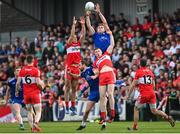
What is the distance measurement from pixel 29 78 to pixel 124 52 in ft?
46.6

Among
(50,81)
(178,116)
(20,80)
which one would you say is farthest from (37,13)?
(20,80)

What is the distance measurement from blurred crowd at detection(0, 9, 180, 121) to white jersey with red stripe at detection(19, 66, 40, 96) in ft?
34.3

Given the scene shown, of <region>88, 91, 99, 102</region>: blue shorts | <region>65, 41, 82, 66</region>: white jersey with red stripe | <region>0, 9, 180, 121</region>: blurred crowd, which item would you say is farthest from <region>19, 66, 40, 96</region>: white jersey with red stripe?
<region>0, 9, 180, 121</region>: blurred crowd

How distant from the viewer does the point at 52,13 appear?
49688 mm

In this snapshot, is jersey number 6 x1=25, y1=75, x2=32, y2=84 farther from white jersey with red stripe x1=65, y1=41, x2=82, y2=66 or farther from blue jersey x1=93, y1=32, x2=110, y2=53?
white jersey with red stripe x1=65, y1=41, x2=82, y2=66

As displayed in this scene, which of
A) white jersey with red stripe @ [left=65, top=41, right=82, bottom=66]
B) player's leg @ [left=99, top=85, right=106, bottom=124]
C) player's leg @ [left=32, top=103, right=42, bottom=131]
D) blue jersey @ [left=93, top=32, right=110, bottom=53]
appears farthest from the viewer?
white jersey with red stripe @ [left=65, top=41, right=82, bottom=66]

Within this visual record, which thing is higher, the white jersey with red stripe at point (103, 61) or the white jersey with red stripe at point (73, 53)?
the white jersey with red stripe at point (73, 53)

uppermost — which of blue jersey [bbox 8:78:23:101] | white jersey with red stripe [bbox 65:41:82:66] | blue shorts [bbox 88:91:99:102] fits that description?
white jersey with red stripe [bbox 65:41:82:66]

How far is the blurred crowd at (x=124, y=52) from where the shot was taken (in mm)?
35812

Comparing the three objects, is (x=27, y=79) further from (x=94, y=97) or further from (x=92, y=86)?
(x=94, y=97)

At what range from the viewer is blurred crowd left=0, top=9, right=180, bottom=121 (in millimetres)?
35812

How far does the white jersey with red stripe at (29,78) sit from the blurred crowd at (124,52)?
10443 mm

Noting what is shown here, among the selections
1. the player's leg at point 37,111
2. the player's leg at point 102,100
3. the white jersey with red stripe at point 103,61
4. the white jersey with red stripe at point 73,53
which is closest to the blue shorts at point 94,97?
the player's leg at point 102,100

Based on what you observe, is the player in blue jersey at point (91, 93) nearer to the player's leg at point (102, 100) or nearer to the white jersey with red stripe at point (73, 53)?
the player's leg at point (102, 100)
